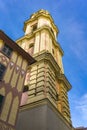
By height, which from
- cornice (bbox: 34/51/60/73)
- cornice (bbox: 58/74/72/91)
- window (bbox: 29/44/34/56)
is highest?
window (bbox: 29/44/34/56)

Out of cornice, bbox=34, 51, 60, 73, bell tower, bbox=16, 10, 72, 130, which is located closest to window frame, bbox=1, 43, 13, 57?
bell tower, bbox=16, 10, 72, 130

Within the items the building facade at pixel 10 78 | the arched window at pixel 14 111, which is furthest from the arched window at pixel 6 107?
the arched window at pixel 14 111

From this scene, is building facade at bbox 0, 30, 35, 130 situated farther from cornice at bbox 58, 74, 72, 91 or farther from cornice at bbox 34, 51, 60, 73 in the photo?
cornice at bbox 58, 74, 72, 91

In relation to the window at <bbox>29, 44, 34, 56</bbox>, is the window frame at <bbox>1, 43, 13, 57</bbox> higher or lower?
lower

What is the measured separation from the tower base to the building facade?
7.00 ft

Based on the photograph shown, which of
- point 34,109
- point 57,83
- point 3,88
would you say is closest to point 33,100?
point 34,109

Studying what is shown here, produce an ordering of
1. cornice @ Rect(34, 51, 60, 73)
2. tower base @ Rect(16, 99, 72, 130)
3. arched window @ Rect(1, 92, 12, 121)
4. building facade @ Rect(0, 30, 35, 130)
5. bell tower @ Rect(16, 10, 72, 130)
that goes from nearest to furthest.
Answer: arched window @ Rect(1, 92, 12, 121) → building facade @ Rect(0, 30, 35, 130) → tower base @ Rect(16, 99, 72, 130) → bell tower @ Rect(16, 10, 72, 130) → cornice @ Rect(34, 51, 60, 73)

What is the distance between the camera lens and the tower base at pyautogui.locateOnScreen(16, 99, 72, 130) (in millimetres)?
12211

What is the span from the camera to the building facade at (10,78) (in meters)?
10.2

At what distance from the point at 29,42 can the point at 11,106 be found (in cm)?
1540

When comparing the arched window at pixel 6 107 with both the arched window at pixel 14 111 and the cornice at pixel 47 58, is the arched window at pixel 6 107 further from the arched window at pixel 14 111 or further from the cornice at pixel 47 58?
the cornice at pixel 47 58

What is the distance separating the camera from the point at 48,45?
2239 cm

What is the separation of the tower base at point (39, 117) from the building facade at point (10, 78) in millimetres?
2133

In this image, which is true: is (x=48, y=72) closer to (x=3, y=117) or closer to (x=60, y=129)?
(x=60, y=129)
